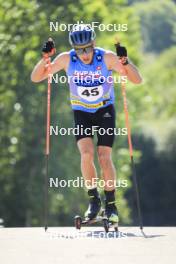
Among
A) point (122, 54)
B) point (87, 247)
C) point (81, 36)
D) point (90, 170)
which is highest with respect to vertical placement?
point (81, 36)

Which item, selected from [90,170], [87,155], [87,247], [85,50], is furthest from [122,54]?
[87,247]

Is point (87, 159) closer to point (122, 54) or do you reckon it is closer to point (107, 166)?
point (107, 166)

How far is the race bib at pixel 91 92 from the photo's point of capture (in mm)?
11328

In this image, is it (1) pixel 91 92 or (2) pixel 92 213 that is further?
(1) pixel 91 92

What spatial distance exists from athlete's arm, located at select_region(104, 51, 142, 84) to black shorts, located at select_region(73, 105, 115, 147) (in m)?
0.46

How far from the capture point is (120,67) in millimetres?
11211

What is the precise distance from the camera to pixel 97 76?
1120 centimetres

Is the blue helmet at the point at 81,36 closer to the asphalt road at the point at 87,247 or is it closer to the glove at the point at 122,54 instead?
the glove at the point at 122,54

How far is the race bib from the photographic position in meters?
11.3

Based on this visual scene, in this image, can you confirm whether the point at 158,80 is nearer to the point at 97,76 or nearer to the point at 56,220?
the point at 56,220

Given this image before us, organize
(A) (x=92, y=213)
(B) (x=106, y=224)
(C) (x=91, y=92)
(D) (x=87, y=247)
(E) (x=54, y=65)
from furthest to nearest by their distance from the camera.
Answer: (E) (x=54, y=65)
(C) (x=91, y=92)
(A) (x=92, y=213)
(B) (x=106, y=224)
(D) (x=87, y=247)

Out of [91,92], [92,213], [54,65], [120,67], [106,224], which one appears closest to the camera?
[106,224]

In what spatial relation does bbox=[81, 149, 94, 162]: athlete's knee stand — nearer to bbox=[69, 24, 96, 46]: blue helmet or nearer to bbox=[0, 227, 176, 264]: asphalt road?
bbox=[0, 227, 176, 264]: asphalt road

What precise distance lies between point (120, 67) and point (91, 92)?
A: 0.47 m
